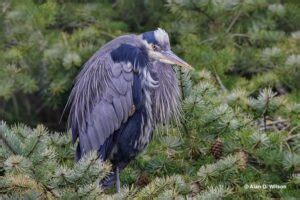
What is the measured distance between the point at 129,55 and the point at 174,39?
4.33 ft

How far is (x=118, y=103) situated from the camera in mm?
4758

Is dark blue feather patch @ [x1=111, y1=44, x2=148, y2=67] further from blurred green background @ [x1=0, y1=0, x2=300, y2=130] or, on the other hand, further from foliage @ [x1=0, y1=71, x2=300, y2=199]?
blurred green background @ [x1=0, y1=0, x2=300, y2=130]

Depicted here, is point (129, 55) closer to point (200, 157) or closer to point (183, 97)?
point (183, 97)

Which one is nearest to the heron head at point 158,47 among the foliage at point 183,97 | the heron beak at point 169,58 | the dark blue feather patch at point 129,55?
the heron beak at point 169,58

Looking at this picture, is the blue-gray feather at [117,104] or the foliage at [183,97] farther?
the blue-gray feather at [117,104]

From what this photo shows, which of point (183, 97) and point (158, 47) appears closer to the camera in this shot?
point (183, 97)

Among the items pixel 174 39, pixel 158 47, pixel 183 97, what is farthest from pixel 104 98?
pixel 174 39

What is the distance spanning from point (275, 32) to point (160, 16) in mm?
1142

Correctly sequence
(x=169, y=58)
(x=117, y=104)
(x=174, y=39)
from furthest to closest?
(x=174, y=39) → (x=169, y=58) → (x=117, y=104)

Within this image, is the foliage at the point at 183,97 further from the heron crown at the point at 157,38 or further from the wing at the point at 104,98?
the heron crown at the point at 157,38

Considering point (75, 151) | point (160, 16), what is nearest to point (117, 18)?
point (160, 16)

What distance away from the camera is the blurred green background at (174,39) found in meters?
5.49

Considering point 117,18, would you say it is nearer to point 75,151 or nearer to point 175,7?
point 175,7

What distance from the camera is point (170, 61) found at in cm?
497
